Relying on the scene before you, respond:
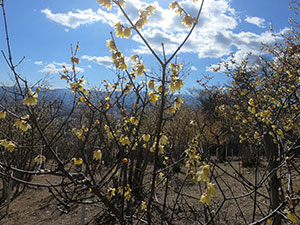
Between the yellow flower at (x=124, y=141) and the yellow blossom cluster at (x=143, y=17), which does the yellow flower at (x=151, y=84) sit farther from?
the yellow flower at (x=124, y=141)

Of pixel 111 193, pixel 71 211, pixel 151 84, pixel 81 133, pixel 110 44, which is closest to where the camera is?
pixel 151 84

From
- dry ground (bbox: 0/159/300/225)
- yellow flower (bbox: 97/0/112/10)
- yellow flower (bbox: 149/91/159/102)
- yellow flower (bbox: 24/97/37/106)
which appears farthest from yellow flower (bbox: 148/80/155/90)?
dry ground (bbox: 0/159/300/225)

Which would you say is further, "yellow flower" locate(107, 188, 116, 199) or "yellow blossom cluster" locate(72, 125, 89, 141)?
"yellow blossom cluster" locate(72, 125, 89, 141)

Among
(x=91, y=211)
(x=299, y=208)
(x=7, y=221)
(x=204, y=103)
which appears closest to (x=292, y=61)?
(x=299, y=208)

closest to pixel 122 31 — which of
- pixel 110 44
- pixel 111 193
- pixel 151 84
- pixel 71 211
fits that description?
pixel 110 44

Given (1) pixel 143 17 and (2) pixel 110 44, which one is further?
(2) pixel 110 44

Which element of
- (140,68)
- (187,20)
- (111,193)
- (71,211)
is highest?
(187,20)

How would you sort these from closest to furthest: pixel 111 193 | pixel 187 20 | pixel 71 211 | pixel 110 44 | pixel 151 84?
pixel 187 20 < pixel 151 84 < pixel 110 44 < pixel 111 193 < pixel 71 211

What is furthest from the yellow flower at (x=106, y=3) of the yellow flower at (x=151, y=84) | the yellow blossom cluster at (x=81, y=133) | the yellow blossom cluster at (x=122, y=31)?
the yellow blossom cluster at (x=81, y=133)

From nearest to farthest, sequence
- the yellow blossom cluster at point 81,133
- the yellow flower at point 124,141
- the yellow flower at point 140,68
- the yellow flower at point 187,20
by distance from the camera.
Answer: the yellow flower at point 187,20, the yellow flower at point 140,68, the yellow flower at point 124,141, the yellow blossom cluster at point 81,133

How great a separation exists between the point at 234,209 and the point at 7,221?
19.1ft

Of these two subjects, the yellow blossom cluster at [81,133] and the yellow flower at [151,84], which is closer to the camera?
the yellow flower at [151,84]

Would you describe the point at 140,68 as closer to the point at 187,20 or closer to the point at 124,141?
the point at 187,20

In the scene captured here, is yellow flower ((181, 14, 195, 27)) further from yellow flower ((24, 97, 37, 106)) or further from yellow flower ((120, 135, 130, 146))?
yellow flower ((24, 97, 37, 106))
